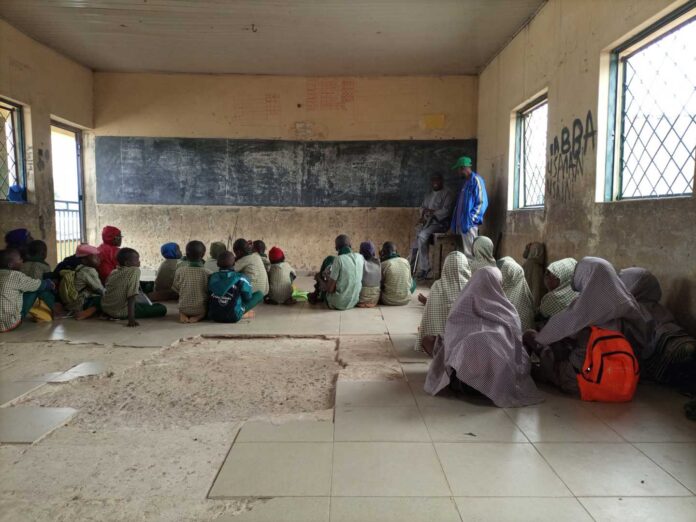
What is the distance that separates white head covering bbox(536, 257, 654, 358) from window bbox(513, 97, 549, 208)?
130 inches

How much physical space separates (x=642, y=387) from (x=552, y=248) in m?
2.70

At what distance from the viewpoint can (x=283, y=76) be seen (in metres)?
9.12

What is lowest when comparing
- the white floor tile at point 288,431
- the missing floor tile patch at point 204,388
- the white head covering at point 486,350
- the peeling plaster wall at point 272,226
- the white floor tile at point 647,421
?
the missing floor tile patch at point 204,388

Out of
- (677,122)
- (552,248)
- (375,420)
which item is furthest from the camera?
(552,248)

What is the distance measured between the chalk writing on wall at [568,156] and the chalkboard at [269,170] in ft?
11.4

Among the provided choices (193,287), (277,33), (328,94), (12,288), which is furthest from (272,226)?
(12,288)

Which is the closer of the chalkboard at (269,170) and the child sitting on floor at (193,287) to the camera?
the child sitting on floor at (193,287)

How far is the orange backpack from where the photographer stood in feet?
9.34

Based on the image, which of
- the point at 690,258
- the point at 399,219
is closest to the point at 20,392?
the point at 690,258

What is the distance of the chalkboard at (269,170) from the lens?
919 centimetres

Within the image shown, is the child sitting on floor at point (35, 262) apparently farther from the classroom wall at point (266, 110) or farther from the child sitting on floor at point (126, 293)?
the classroom wall at point (266, 110)

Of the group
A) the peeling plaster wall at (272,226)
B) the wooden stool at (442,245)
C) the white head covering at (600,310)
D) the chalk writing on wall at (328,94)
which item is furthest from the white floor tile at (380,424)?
the chalk writing on wall at (328,94)

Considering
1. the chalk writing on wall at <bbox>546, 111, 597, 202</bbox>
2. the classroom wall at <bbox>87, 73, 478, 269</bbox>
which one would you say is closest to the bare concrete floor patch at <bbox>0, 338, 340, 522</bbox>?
the chalk writing on wall at <bbox>546, 111, 597, 202</bbox>

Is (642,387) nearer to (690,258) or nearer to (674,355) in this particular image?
Answer: (674,355)
